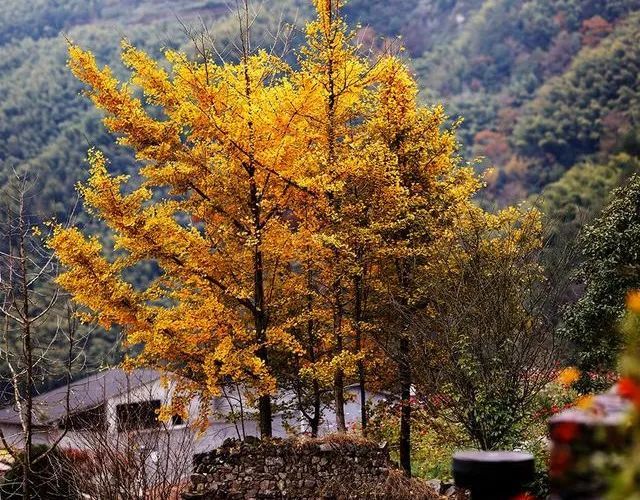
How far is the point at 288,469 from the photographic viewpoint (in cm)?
1434

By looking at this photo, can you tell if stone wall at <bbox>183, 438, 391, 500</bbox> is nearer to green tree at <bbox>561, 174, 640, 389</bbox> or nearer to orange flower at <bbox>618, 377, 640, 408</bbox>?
green tree at <bbox>561, 174, 640, 389</bbox>

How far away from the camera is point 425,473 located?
1762 cm

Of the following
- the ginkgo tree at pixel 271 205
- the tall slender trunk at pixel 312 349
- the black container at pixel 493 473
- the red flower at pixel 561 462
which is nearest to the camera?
the red flower at pixel 561 462

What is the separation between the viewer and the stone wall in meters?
14.0

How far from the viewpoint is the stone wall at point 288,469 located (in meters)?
14.0

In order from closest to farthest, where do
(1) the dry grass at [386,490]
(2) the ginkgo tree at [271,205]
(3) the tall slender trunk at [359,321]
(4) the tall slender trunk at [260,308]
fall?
1. (1) the dry grass at [386,490]
2. (2) the ginkgo tree at [271,205]
3. (3) the tall slender trunk at [359,321]
4. (4) the tall slender trunk at [260,308]

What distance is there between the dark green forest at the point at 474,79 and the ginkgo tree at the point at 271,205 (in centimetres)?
730

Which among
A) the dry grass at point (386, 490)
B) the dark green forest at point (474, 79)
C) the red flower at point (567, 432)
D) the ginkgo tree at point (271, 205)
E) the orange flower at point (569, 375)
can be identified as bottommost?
the dry grass at point (386, 490)

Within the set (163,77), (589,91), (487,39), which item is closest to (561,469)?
(163,77)

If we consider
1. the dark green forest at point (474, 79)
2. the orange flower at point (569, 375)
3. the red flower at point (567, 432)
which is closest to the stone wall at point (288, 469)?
the orange flower at point (569, 375)

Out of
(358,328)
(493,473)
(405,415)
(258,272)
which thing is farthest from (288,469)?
(493,473)

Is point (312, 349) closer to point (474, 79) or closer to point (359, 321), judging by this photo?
point (359, 321)

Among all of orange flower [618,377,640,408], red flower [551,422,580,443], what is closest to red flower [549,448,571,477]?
red flower [551,422,580,443]

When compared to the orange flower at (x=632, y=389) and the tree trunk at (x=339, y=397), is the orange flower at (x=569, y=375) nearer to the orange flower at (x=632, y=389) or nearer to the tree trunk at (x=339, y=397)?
the tree trunk at (x=339, y=397)
